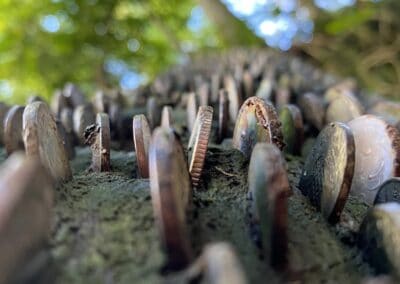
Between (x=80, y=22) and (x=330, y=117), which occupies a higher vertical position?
(x=80, y=22)

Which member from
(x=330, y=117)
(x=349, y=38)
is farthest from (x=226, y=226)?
(x=349, y=38)

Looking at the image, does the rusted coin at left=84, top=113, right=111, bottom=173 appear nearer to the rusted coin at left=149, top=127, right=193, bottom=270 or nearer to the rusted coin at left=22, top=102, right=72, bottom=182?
the rusted coin at left=22, top=102, right=72, bottom=182

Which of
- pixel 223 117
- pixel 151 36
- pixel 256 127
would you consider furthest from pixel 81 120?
pixel 151 36

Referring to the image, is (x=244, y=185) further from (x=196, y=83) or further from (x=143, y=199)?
(x=196, y=83)

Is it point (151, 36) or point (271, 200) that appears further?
point (151, 36)

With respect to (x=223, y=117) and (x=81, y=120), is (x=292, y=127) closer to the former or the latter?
(x=223, y=117)
